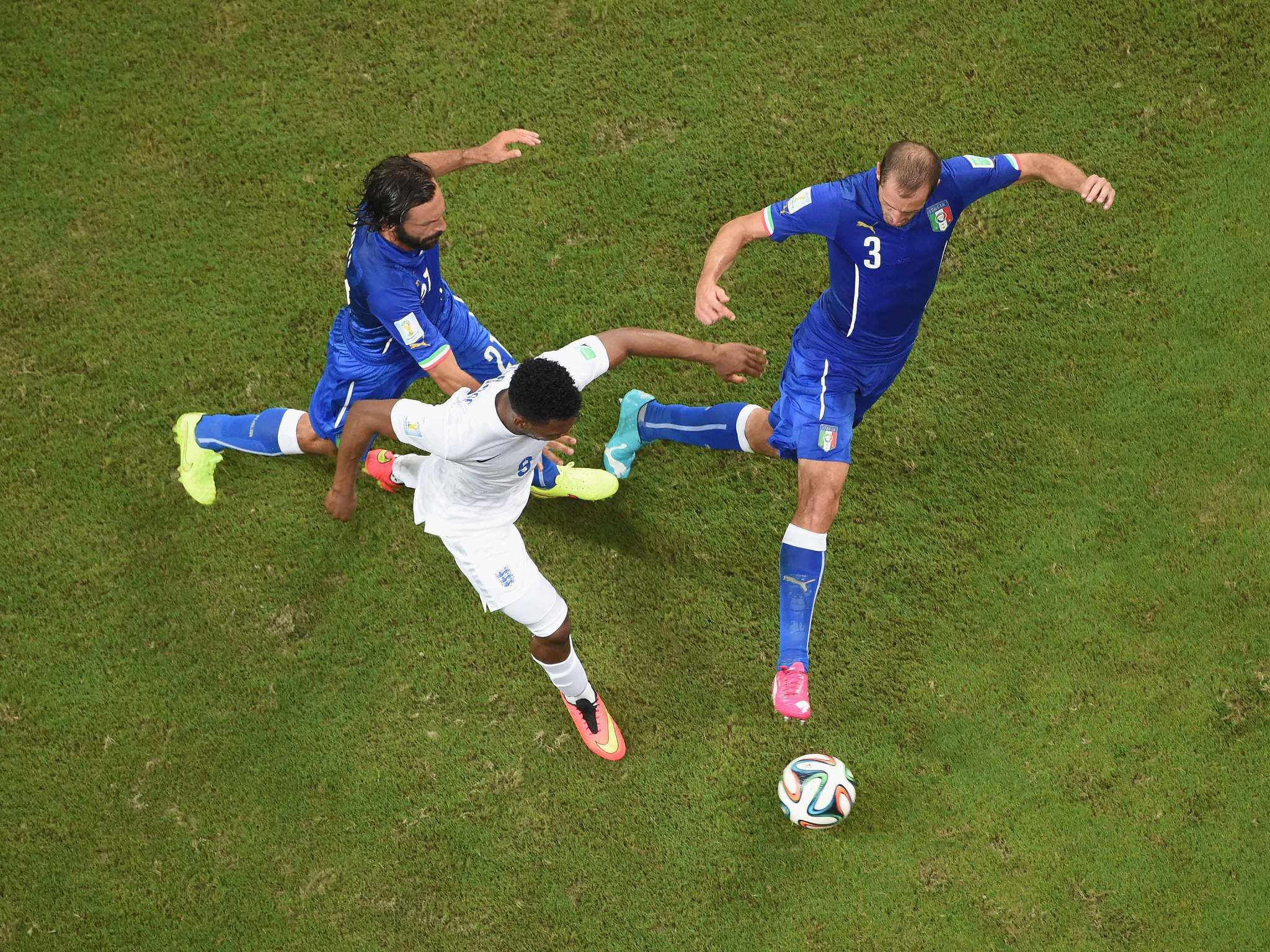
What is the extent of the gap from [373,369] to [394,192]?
3.43ft

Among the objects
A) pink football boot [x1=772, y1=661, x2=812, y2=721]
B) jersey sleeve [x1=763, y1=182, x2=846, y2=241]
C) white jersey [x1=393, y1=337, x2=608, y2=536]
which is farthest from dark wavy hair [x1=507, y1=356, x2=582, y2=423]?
pink football boot [x1=772, y1=661, x2=812, y2=721]

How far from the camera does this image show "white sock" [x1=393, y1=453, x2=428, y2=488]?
5.94 meters

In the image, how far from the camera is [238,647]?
6.45 metres

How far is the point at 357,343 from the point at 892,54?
3917mm

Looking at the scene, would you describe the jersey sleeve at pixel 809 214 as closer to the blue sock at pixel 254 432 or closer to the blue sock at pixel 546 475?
the blue sock at pixel 546 475

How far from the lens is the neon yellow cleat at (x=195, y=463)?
6484 millimetres

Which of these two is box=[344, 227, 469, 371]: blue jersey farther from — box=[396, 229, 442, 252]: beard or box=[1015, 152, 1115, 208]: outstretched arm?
box=[1015, 152, 1115, 208]: outstretched arm

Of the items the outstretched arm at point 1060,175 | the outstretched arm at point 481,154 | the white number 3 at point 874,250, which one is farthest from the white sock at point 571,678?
the outstretched arm at point 1060,175

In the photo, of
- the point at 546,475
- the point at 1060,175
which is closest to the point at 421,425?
the point at 546,475

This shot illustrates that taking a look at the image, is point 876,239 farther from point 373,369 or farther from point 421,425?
point 373,369

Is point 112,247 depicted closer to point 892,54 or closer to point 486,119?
point 486,119

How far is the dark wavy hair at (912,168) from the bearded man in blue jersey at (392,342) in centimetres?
193

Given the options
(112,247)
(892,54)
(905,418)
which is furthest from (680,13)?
(112,247)

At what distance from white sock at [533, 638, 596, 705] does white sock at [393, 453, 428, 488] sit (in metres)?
1.20
